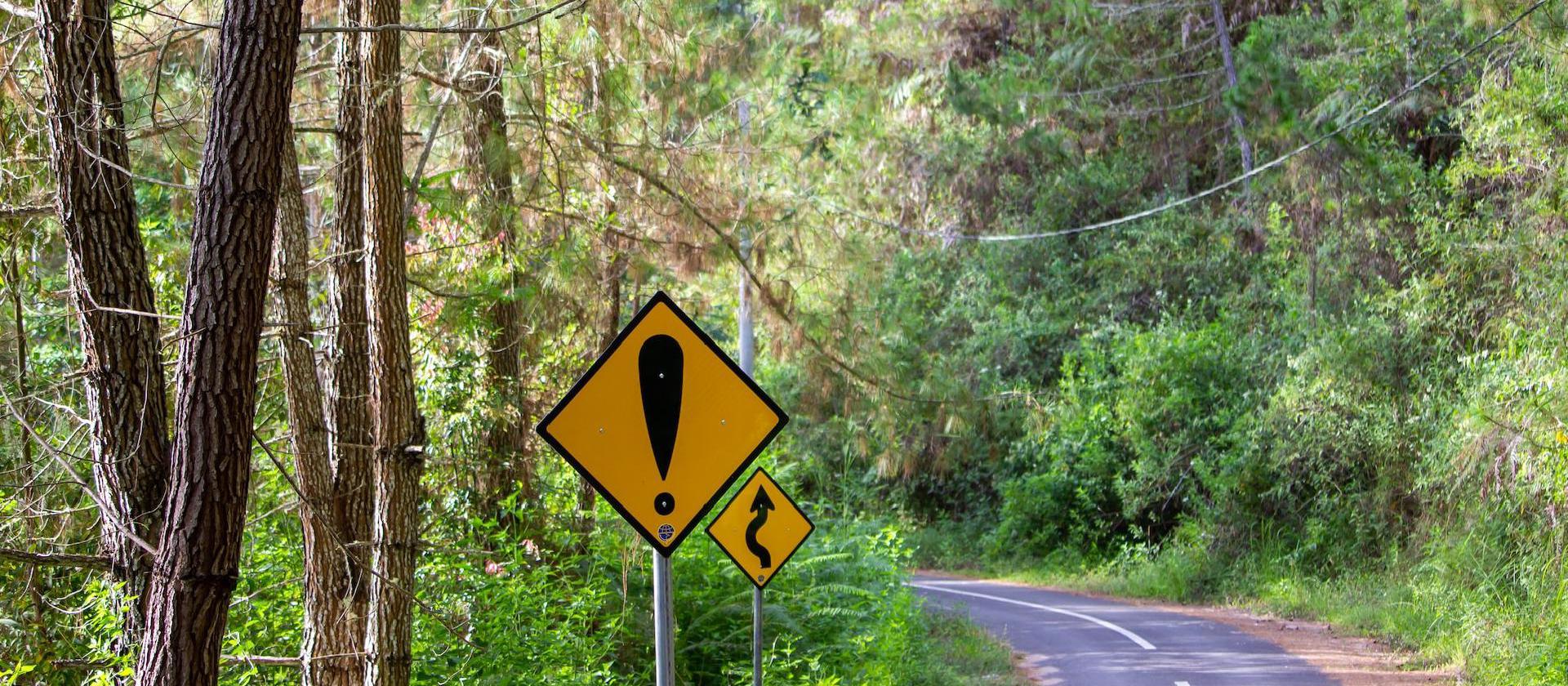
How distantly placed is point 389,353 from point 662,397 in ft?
14.3

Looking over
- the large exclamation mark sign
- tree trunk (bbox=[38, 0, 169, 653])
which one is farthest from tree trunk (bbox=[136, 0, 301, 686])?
the large exclamation mark sign

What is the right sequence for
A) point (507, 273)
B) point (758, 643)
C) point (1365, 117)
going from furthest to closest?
point (1365, 117) < point (507, 273) < point (758, 643)

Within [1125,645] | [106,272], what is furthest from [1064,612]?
[106,272]

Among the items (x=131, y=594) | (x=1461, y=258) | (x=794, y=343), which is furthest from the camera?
(x=1461, y=258)

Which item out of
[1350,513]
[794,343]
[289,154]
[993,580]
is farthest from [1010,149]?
[289,154]

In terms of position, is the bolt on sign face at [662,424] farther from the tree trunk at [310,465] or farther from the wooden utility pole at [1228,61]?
the wooden utility pole at [1228,61]

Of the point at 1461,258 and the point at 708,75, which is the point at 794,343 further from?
the point at 1461,258

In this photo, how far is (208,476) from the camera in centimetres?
575

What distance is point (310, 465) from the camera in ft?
30.4

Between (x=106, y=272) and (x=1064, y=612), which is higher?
(x=106, y=272)

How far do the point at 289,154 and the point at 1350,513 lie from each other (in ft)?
52.4

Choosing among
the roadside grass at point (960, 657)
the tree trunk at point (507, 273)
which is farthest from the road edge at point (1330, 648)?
the tree trunk at point (507, 273)

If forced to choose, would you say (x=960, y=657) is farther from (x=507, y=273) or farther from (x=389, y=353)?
(x=389, y=353)

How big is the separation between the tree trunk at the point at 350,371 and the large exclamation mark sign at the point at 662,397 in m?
4.45
